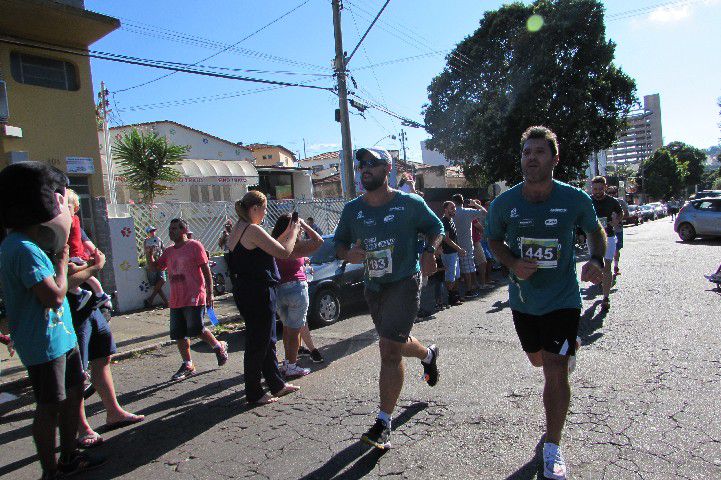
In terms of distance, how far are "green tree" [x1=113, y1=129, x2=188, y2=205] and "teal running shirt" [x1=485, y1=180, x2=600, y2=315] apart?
747 inches

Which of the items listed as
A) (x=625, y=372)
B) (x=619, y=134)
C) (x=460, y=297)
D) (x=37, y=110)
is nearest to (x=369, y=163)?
(x=625, y=372)

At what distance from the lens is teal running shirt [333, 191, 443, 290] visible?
11.1 ft

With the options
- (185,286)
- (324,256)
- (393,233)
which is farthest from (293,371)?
(324,256)

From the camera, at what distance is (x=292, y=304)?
504cm

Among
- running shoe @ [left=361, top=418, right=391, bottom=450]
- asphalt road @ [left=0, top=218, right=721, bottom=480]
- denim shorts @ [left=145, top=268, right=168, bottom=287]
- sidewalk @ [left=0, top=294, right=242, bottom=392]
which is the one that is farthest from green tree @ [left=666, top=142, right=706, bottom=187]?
running shoe @ [left=361, top=418, right=391, bottom=450]

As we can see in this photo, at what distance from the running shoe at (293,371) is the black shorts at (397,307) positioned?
194cm

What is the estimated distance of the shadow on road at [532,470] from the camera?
9.26 feet

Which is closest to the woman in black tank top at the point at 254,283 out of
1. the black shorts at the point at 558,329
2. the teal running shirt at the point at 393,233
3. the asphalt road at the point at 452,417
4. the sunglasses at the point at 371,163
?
the asphalt road at the point at 452,417

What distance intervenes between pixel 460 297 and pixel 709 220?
42.6ft

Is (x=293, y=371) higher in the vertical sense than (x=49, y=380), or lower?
lower

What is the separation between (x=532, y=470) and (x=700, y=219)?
1788 cm

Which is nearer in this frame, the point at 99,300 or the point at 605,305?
the point at 99,300

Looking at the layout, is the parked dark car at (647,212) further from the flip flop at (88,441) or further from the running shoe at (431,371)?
the flip flop at (88,441)

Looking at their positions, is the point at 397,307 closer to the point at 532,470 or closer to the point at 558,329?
the point at 558,329
